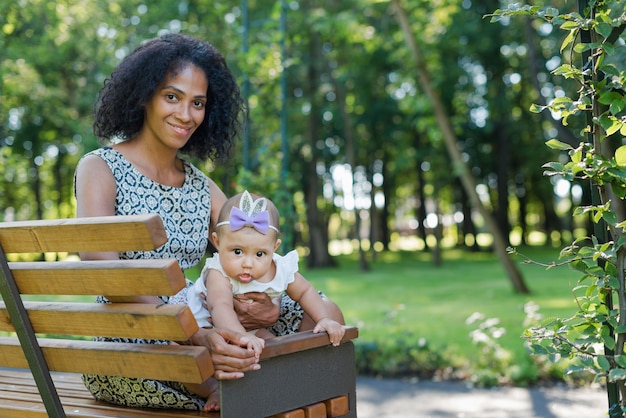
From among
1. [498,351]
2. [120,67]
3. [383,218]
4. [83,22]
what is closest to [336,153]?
[383,218]

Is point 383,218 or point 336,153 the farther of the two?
point 383,218

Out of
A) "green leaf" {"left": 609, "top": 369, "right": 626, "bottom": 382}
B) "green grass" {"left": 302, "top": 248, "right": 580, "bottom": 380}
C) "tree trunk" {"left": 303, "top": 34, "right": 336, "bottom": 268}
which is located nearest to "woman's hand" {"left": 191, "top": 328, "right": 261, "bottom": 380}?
"green leaf" {"left": 609, "top": 369, "right": 626, "bottom": 382}

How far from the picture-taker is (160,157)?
3.09 m

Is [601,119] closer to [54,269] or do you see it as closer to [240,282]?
[240,282]

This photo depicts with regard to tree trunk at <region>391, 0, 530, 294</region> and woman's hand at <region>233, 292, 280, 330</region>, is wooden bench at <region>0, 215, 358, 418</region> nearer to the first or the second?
woman's hand at <region>233, 292, 280, 330</region>

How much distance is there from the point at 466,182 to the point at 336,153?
17.0 meters

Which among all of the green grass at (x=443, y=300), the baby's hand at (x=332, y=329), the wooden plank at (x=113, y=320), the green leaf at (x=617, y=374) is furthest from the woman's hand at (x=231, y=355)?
the green grass at (x=443, y=300)

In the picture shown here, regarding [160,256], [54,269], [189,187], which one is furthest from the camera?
[189,187]

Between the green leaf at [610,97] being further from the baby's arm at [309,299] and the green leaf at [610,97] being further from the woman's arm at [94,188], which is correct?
the woman's arm at [94,188]

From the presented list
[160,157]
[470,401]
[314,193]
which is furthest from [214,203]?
[314,193]

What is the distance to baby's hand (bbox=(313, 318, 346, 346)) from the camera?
2502 millimetres

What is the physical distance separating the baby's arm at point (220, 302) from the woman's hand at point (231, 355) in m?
0.22

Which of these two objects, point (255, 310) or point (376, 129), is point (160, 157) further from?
point (376, 129)

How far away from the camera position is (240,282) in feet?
8.63
